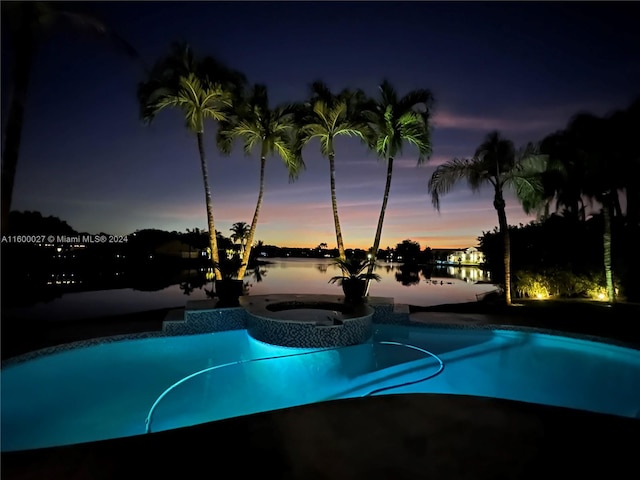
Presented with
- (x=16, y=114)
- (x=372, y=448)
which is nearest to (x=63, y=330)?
(x=16, y=114)

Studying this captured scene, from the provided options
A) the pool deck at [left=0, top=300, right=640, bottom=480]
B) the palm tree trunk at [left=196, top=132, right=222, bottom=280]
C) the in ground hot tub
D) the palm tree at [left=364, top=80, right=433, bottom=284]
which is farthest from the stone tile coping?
the pool deck at [left=0, top=300, right=640, bottom=480]

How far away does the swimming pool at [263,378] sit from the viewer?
13.9 ft

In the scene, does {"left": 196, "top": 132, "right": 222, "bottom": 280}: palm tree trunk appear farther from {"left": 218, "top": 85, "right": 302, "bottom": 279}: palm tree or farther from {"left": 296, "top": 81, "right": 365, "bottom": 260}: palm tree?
{"left": 296, "top": 81, "right": 365, "bottom": 260}: palm tree

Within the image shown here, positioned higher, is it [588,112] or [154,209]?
[588,112]

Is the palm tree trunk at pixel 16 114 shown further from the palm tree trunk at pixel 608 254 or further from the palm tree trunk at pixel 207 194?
the palm tree trunk at pixel 608 254

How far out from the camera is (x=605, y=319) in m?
7.74

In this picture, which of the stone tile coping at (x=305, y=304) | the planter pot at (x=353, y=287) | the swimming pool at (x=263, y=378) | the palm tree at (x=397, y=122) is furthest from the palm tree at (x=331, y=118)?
the swimming pool at (x=263, y=378)

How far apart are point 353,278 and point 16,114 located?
773 centimetres

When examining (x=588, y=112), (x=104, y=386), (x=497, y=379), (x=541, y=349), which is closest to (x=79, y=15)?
(x=104, y=386)

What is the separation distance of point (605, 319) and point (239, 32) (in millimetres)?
10229

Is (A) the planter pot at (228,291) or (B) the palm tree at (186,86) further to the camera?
(B) the palm tree at (186,86)

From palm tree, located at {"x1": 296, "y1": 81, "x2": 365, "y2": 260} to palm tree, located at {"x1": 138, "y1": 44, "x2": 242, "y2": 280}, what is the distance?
8.94 feet

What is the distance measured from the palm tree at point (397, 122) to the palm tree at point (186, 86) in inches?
193

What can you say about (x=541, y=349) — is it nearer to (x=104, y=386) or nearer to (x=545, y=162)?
(x=545, y=162)
